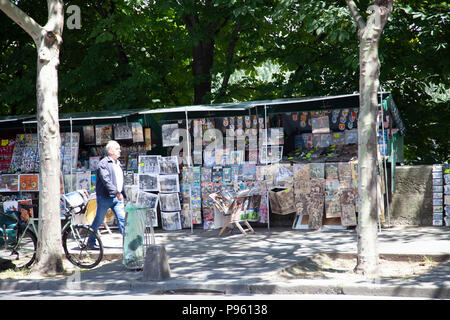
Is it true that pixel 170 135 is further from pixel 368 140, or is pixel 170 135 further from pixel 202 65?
pixel 368 140

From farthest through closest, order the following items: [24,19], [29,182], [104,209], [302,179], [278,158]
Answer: [29,182] → [278,158] → [302,179] → [104,209] → [24,19]

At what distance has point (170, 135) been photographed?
14023 millimetres

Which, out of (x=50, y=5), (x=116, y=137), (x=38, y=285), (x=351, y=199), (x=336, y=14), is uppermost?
(x=336, y=14)

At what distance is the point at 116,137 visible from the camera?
47.7 feet

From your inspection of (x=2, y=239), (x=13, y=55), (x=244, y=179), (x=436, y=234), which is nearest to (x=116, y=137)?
(x=244, y=179)

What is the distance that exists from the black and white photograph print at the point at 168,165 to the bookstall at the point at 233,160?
0.02 metres

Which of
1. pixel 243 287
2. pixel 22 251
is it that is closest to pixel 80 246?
pixel 22 251

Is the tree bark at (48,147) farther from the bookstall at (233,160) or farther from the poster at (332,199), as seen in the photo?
the poster at (332,199)

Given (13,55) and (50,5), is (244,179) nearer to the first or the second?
(50,5)

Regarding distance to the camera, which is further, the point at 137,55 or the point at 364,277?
the point at 137,55

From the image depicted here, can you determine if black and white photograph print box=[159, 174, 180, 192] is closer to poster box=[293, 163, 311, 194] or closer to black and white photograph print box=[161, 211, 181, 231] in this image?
black and white photograph print box=[161, 211, 181, 231]

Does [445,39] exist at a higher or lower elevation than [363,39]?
higher

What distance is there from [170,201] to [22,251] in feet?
14.0

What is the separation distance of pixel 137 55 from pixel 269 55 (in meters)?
4.10
